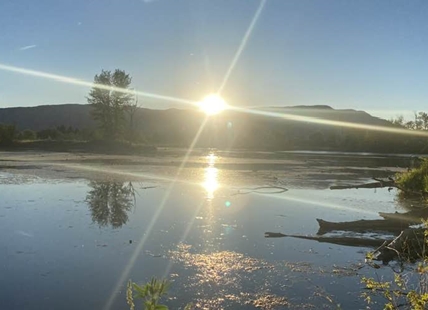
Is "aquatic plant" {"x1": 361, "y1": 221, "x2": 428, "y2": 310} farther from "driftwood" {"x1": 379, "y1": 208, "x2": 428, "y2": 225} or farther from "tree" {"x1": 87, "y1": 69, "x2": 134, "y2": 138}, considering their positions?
"tree" {"x1": 87, "y1": 69, "x2": 134, "y2": 138}

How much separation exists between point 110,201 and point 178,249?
23.7 feet

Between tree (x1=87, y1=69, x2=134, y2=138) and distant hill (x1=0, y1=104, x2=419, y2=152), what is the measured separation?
2410cm

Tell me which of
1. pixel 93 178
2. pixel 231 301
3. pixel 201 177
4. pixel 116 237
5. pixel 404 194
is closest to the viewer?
pixel 231 301

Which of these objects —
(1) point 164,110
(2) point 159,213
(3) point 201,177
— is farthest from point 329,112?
(2) point 159,213

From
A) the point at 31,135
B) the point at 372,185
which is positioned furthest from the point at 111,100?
the point at 372,185

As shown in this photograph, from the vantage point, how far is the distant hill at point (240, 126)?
89844mm

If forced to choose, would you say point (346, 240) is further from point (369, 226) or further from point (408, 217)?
point (408, 217)

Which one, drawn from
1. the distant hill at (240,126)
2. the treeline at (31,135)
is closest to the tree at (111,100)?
the treeline at (31,135)

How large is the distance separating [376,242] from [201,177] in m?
16.1

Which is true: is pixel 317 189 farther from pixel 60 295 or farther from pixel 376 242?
pixel 60 295

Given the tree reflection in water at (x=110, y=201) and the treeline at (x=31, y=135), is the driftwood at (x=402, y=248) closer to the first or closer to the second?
the tree reflection in water at (x=110, y=201)

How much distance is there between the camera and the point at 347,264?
368 inches

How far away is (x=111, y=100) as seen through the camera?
6719cm

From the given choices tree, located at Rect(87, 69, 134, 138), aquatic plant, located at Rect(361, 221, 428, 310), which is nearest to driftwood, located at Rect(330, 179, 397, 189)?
aquatic plant, located at Rect(361, 221, 428, 310)
